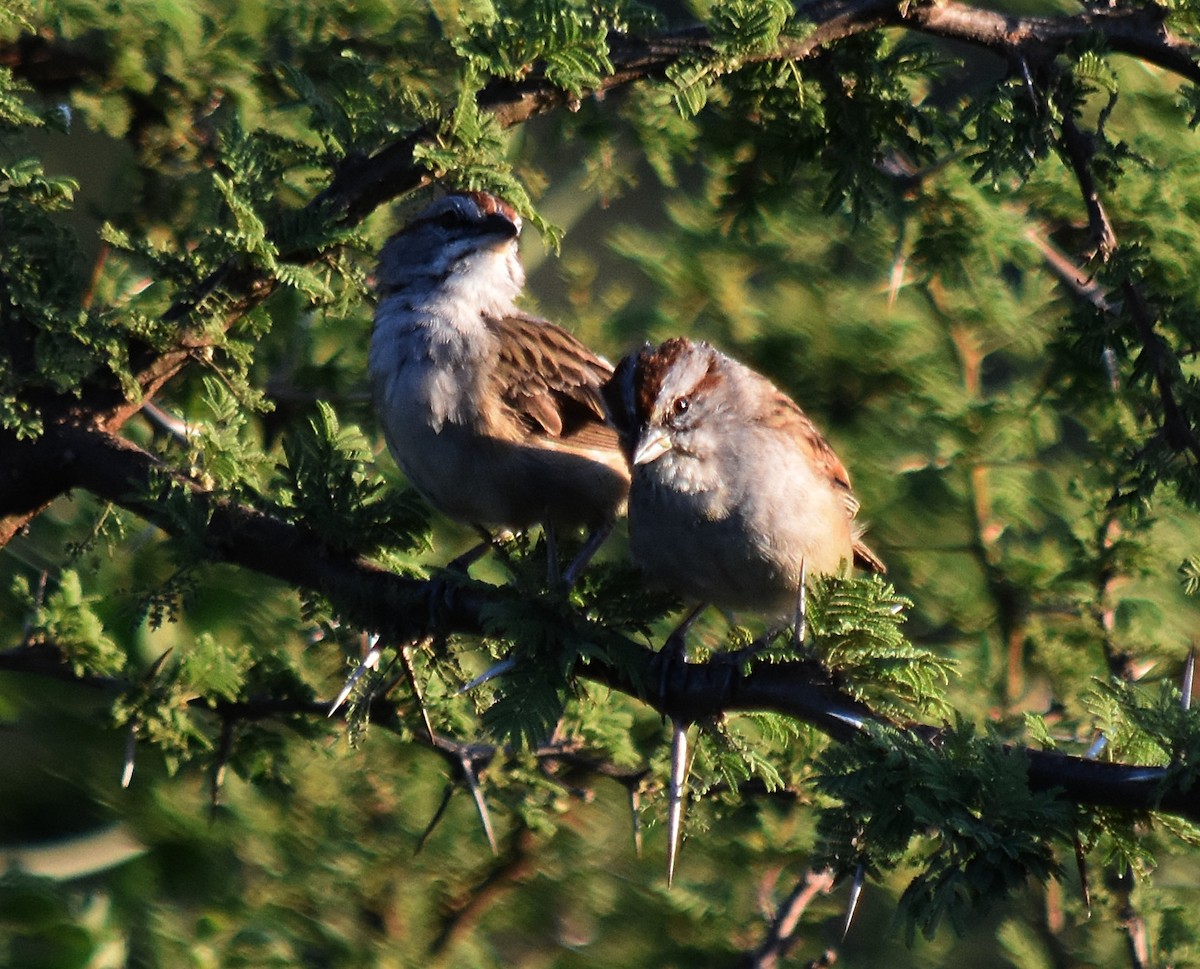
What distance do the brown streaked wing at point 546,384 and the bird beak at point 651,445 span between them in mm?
388

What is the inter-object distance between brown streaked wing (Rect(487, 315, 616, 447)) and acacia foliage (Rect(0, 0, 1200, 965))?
449 millimetres

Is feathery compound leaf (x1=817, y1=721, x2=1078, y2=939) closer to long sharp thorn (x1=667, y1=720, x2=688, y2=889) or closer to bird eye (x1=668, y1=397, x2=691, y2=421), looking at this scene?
long sharp thorn (x1=667, y1=720, x2=688, y2=889)

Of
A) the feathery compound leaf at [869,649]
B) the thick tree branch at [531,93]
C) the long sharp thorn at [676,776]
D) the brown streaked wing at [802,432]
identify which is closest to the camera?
the feathery compound leaf at [869,649]

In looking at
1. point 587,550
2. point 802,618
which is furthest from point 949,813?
point 587,550

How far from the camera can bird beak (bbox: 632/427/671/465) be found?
3340 mm

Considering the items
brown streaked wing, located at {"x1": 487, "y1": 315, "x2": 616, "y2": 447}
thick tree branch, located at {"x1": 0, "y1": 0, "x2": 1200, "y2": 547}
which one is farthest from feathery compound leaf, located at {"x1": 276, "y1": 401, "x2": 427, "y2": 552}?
brown streaked wing, located at {"x1": 487, "y1": 315, "x2": 616, "y2": 447}

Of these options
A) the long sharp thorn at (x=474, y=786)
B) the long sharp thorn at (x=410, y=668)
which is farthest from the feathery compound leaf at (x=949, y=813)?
the long sharp thorn at (x=474, y=786)

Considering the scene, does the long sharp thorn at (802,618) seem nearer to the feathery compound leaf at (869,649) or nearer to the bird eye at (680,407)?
the feathery compound leaf at (869,649)

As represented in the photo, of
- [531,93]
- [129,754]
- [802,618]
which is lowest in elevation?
[129,754]

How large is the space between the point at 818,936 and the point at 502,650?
2.12 m

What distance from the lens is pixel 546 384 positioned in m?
3.89

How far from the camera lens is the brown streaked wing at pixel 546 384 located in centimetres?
386

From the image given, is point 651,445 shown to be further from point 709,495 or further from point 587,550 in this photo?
point 587,550

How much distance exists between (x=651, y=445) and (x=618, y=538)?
1701mm
